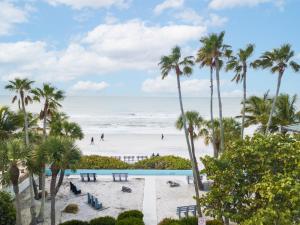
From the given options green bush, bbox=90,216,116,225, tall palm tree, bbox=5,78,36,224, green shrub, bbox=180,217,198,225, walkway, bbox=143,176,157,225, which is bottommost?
walkway, bbox=143,176,157,225

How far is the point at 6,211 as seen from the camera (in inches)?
770

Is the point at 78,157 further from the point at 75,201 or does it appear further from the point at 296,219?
the point at 296,219

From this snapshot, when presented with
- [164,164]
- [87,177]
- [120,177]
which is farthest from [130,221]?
[164,164]

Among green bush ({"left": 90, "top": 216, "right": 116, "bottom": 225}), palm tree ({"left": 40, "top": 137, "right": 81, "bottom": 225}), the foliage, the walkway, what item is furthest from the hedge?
the foliage

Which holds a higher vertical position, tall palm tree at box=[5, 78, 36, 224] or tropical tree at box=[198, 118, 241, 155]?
tall palm tree at box=[5, 78, 36, 224]

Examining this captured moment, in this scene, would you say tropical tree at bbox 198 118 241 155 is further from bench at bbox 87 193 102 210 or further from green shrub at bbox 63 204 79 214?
green shrub at bbox 63 204 79 214

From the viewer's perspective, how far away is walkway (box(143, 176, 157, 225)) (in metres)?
22.4

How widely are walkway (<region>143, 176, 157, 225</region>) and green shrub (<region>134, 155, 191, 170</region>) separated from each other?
154 inches

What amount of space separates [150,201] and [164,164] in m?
11.7

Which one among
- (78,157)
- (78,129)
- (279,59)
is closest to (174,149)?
(78,129)

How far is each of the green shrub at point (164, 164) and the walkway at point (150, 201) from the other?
12.8 feet

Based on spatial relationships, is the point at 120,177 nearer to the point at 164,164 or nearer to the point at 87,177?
the point at 87,177

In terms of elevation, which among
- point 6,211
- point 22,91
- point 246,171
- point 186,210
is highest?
point 22,91

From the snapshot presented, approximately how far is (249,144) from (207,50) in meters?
11.5
